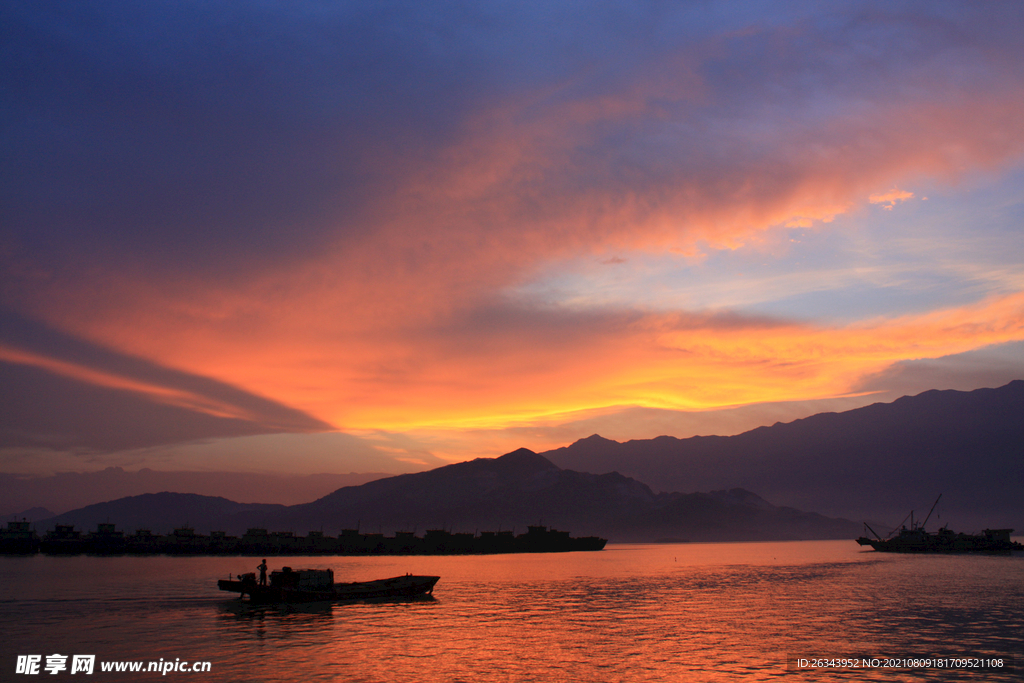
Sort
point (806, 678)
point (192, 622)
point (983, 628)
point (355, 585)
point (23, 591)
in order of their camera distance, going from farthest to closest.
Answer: point (23, 591)
point (355, 585)
point (192, 622)
point (983, 628)
point (806, 678)


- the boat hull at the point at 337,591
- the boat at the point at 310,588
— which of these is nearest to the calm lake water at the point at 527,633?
the boat hull at the point at 337,591

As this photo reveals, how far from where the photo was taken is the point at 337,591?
8956cm

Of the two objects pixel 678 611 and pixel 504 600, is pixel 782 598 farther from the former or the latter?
pixel 504 600

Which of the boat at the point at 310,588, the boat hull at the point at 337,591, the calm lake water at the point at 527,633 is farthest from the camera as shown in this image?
the boat at the point at 310,588

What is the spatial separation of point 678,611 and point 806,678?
39.3 meters

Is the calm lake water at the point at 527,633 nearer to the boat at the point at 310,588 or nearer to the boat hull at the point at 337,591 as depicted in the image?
the boat hull at the point at 337,591

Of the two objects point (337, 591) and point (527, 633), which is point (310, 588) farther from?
point (527, 633)

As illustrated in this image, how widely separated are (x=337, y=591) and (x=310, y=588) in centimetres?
401

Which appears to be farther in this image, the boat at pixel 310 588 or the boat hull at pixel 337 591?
the boat at pixel 310 588

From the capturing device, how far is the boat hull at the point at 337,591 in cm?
Result: 8412

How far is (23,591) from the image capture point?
105250 mm

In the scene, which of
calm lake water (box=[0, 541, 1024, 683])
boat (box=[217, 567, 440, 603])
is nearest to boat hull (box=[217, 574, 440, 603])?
boat (box=[217, 567, 440, 603])

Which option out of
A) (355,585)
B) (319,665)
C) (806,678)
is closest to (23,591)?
(355,585)

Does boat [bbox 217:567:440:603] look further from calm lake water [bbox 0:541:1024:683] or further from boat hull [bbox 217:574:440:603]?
calm lake water [bbox 0:541:1024:683]
